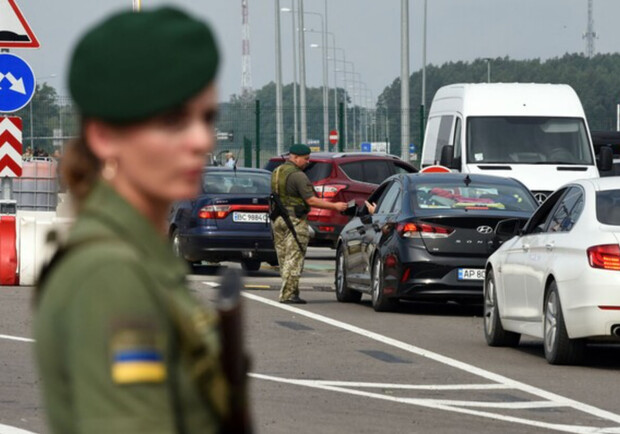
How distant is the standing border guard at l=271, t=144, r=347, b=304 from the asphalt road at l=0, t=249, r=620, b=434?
2.33ft

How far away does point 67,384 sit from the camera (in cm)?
205

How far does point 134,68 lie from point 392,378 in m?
9.81

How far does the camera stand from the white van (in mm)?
24641

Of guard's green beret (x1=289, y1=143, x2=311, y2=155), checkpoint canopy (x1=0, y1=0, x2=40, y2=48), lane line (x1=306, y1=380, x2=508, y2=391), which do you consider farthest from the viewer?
checkpoint canopy (x1=0, y1=0, x2=40, y2=48)

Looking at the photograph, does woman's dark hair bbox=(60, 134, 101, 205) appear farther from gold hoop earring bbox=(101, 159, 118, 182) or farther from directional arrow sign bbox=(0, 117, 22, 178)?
directional arrow sign bbox=(0, 117, 22, 178)

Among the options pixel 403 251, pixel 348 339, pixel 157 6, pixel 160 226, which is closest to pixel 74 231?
pixel 160 226

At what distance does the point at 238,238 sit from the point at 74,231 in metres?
21.4

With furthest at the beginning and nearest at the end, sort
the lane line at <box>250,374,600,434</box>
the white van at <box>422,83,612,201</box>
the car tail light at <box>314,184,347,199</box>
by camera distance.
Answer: the car tail light at <box>314,184,347,199</box>, the white van at <box>422,83,612,201</box>, the lane line at <box>250,374,600,434</box>

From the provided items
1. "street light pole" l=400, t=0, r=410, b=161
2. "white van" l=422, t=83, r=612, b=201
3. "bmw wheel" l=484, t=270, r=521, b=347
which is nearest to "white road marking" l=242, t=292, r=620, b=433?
"bmw wheel" l=484, t=270, r=521, b=347

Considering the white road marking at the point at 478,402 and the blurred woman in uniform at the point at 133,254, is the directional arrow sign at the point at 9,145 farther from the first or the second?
the blurred woman in uniform at the point at 133,254

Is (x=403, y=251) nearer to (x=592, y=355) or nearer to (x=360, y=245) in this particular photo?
(x=360, y=245)

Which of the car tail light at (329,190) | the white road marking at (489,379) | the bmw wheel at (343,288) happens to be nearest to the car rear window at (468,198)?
the bmw wheel at (343,288)

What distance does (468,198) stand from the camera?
17.8 m

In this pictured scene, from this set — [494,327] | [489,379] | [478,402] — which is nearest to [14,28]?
[494,327]
